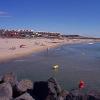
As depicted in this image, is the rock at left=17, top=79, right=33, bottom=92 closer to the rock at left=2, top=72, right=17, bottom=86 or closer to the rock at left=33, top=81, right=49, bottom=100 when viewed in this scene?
the rock at left=33, top=81, right=49, bottom=100

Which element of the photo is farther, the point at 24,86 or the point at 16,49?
the point at 16,49

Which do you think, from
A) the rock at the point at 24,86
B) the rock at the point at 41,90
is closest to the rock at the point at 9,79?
the rock at the point at 24,86

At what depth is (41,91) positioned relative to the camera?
615 inches

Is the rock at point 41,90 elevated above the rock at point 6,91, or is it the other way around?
the rock at point 6,91

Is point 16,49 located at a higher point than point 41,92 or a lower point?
lower

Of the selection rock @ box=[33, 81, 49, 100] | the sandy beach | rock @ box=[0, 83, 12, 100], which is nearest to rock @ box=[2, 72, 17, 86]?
rock @ box=[33, 81, 49, 100]

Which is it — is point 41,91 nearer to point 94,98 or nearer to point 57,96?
point 57,96

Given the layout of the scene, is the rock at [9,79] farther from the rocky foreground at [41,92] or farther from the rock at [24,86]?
the rock at [24,86]

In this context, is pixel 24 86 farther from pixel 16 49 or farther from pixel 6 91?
pixel 16 49

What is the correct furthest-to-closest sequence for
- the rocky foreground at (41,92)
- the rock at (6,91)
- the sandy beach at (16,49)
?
the sandy beach at (16,49)
the rocky foreground at (41,92)
the rock at (6,91)

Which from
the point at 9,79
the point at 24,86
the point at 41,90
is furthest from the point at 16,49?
the point at 24,86

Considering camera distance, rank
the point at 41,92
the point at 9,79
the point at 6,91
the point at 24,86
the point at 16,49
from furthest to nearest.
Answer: the point at 16,49, the point at 9,79, the point at 41,92, the point at 24,86, the point at 6,91

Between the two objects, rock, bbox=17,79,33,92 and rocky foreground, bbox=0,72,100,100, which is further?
rock, bbox=17,79,33,92

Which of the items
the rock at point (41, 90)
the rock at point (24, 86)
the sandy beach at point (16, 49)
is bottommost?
the sandy beach at point (16, 49)
